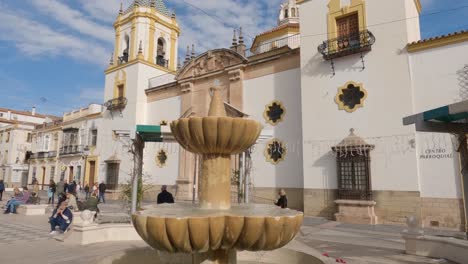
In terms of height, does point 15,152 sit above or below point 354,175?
above

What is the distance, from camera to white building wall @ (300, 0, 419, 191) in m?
11.9

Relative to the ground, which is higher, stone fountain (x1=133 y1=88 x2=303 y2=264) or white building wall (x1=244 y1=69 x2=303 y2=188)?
white building wall (x1=244 y1=69 x2=303 y2=188)

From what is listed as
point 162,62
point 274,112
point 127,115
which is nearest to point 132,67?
point 162,62

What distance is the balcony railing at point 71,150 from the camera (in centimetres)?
2739

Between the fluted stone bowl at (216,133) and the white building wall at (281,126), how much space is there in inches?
399

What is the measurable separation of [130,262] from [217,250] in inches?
98.9

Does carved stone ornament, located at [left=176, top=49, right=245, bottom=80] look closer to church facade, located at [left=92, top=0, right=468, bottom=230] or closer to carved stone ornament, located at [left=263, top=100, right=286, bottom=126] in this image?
church facade, located at [left=92, top=0, right=468, bottom=230]

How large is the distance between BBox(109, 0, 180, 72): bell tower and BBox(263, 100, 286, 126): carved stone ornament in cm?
1119

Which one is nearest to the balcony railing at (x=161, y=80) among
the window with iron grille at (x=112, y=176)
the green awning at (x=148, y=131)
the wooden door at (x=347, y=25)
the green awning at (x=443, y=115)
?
the window with iron grille at (x=112, y=176)

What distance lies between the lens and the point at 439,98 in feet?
37.8

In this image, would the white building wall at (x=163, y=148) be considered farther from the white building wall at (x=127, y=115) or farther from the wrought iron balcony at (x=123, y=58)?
the wrought iron balcony at (x=123, y=58)

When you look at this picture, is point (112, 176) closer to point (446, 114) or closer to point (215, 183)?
point (215, 183)

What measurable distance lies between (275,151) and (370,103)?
16.0 feet

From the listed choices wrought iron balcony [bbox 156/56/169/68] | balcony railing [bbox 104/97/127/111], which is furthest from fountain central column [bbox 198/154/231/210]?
wrought iron balcony [bbox 156/56/169/68]
